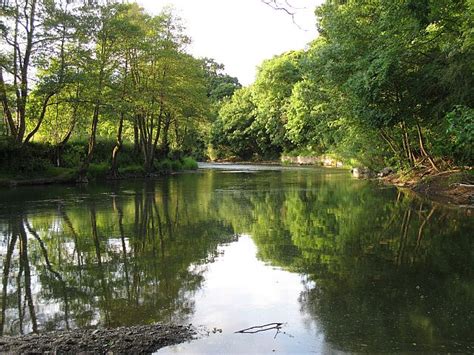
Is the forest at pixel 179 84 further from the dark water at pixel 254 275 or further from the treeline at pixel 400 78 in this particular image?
the dark water at pixel 254 275

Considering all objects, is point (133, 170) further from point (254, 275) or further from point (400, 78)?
point (254, 275)

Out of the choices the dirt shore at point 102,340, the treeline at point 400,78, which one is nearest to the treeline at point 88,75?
the treeline at point 400,78

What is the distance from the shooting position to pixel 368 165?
36000mm

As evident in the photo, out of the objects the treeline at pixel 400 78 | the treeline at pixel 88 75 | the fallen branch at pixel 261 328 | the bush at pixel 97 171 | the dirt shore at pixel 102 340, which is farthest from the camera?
the bush at pixel 97 171

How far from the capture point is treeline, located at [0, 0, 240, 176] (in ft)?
84.9

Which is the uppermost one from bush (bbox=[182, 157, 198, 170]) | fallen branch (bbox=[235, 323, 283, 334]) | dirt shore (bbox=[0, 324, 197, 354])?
bush (bbox=[182, 157, 198, 170])

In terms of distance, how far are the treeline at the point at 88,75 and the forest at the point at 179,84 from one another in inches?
2.9

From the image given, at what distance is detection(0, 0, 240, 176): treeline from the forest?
7cm

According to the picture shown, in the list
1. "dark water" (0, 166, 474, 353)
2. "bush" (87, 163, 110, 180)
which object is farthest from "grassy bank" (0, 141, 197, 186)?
"dark water" (0, 166, 474, 353)

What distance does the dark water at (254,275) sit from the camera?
19.3 ft

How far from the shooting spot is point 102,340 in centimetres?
Result: 523

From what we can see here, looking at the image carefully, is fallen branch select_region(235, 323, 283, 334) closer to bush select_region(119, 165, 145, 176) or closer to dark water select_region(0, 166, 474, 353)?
dark water select_region(0, 166, 474, 353)

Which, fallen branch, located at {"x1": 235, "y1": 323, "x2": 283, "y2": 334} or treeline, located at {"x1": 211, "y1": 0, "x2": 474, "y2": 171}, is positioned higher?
treeline, located at {"x1": 211, "y1": 0, "x2": 474, "y2": 171}

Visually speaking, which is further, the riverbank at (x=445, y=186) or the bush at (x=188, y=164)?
the bush at (x=188, y=164)
